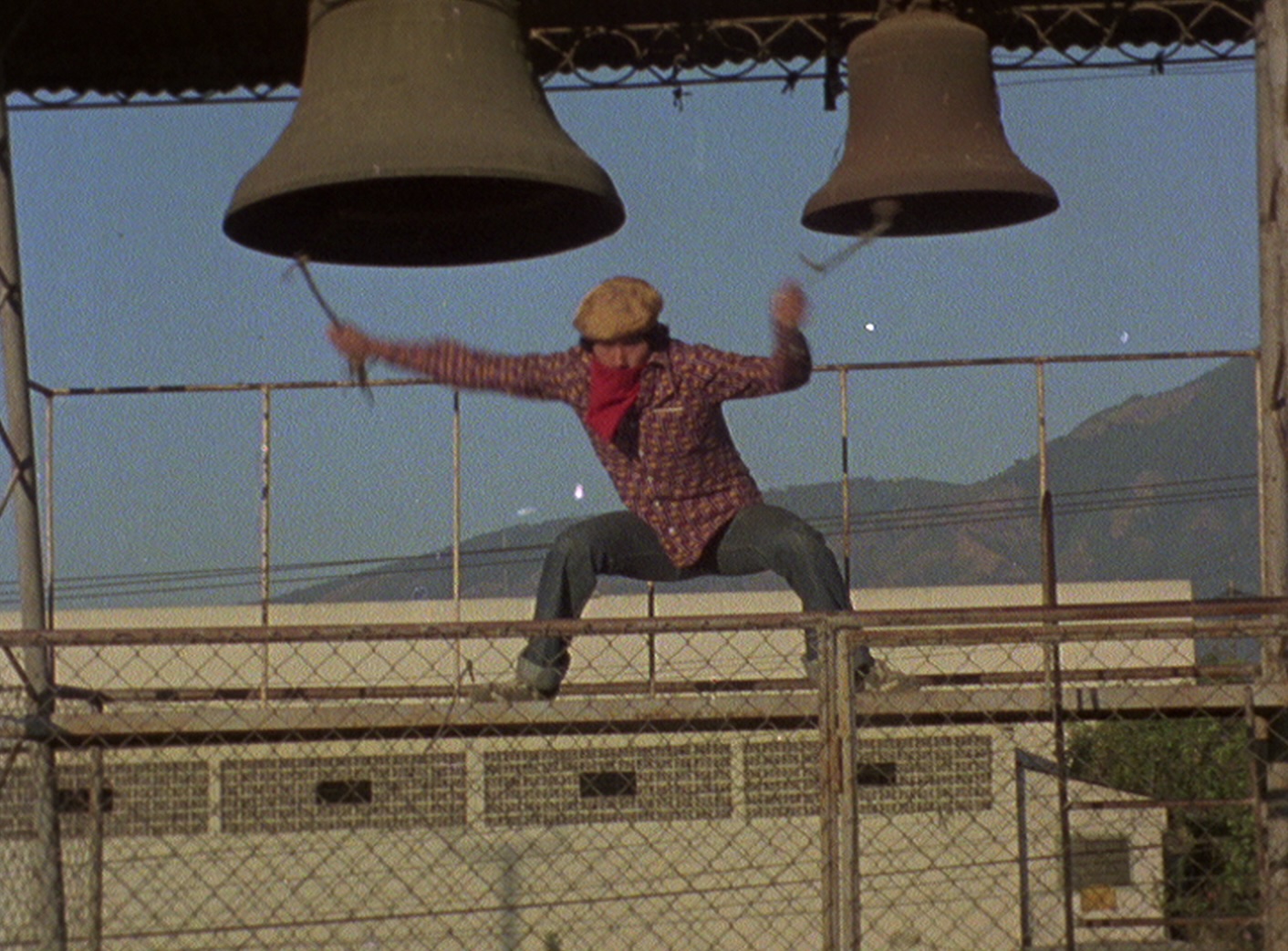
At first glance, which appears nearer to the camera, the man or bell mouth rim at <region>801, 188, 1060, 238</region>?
bell mouth rim at <region>801, 188, 1060, 238</region>

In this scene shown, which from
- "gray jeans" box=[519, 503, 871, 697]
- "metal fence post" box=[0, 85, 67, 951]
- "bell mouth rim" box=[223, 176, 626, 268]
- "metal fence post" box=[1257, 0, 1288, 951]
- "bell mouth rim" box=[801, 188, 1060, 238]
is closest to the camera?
"bell mouth rim" box=[223, 176, 626, 268]

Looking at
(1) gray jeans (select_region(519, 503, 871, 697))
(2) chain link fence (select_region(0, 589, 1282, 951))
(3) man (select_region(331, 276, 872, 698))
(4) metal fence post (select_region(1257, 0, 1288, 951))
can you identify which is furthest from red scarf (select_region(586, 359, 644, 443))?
(4) metal fence post (select_region(1257, 0, 1288, 951))

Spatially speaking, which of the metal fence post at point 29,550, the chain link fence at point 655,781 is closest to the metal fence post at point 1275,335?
the chain link fence at point 655,781

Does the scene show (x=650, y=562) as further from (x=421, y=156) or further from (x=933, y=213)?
(x=421, y=156)

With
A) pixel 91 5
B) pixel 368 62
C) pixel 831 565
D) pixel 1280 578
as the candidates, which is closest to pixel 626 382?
pixel 831 565

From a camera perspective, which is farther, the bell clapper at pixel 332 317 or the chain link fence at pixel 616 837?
the chain link fence at pixel 616 837

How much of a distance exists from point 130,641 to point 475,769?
55.2 feet

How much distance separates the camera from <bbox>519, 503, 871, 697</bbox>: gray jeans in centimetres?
718

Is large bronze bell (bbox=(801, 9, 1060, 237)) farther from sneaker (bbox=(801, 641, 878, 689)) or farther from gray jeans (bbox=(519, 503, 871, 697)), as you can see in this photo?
sneaker (bbox=(801, 641, 878, 689))

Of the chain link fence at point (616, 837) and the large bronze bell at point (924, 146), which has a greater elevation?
the large bronze bell at point (924, 146)

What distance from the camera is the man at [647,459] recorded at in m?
7.23

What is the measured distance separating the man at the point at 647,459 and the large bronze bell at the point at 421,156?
40.7 inches

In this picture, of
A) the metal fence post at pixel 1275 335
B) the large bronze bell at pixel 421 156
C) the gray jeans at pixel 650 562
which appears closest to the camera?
the large bronze bell at pixel 421 156

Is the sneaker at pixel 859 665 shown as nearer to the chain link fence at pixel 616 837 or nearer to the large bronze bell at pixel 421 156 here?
the chain link fence at pixel 616 837
